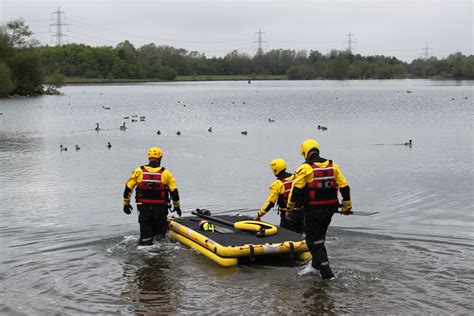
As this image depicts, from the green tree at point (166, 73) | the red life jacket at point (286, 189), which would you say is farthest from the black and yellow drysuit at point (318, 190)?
the green tree at point (166, 73)

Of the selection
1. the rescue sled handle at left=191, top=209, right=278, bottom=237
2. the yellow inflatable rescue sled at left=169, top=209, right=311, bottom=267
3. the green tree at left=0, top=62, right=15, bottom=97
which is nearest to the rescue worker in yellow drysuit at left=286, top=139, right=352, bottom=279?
the yellow inflatable rescue sled at left=169, top=209, right=311, bottom=267

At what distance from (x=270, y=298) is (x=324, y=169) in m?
2.11

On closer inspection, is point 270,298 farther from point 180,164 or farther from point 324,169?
point 180,164

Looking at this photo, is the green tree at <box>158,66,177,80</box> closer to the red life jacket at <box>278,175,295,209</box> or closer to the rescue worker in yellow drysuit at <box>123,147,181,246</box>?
the rescue worker in yellow drysuit at <box>123,147,181,246</box>

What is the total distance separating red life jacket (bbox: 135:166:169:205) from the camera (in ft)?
37.8

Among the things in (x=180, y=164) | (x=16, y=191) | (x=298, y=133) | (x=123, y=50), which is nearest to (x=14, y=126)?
(x=298, y=133)

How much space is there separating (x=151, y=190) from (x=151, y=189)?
2cm

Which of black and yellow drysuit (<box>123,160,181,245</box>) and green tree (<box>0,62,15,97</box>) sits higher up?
green tree (<box>0,62,15,97</box>)

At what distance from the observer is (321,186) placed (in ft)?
31.1

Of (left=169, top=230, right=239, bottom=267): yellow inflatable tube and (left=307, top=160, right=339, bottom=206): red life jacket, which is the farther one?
(left=169, top=230, right=239, bottom=267): yellow inflatable tube

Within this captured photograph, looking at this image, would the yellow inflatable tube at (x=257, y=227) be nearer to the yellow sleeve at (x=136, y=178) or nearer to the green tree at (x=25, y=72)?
the yellow sleeve at (x=136, y=178)

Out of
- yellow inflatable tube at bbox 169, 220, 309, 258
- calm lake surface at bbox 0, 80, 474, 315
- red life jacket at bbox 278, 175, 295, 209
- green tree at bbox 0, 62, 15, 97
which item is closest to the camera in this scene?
calm lake surface at bbox 0, 80, 474, 315

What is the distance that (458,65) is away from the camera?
549ft

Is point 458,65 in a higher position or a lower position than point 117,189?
higher
